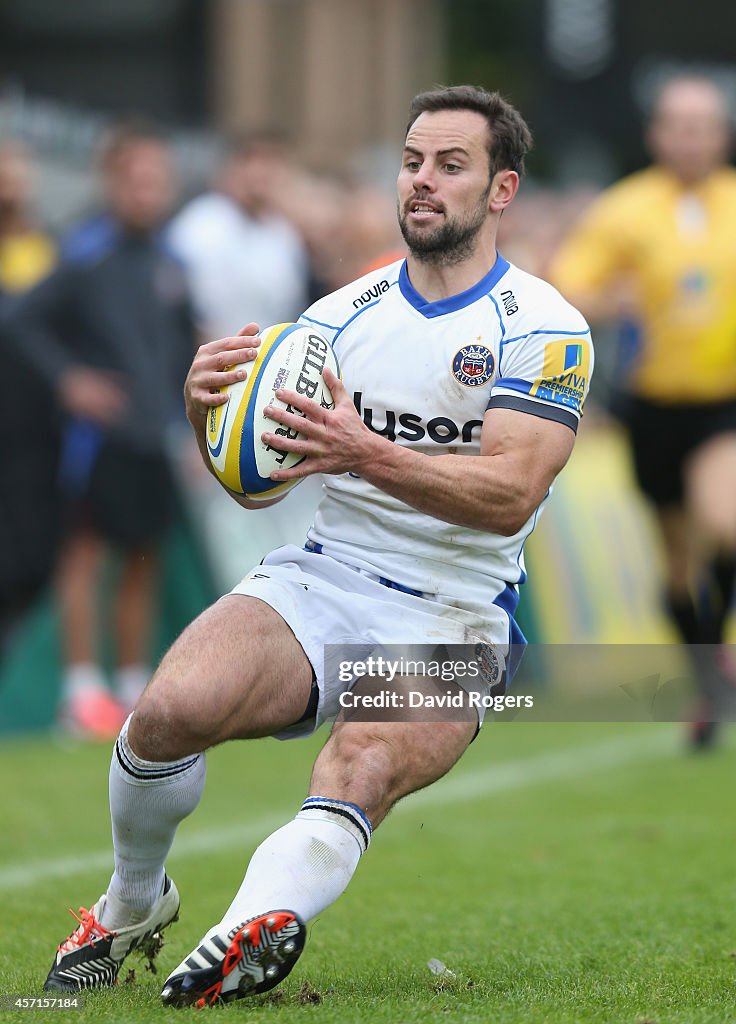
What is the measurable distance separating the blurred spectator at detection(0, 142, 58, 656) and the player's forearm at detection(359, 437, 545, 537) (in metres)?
6.14

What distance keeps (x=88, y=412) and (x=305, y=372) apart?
548 cm

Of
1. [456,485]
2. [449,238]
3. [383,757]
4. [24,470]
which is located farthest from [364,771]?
[24,470]

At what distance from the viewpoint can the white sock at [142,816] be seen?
179 inches

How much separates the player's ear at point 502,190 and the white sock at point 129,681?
5.63 metres

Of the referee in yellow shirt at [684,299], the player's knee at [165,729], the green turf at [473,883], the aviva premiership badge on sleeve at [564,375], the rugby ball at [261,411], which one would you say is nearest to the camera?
the player's knee at [165,729]

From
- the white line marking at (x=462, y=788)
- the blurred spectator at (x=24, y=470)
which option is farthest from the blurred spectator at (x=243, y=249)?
the white line marking at (x=462, y=788)

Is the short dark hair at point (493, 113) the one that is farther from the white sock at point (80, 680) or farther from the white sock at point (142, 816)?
the white sock at point (80, 680)

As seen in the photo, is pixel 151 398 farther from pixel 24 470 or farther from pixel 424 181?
pixel 424 181

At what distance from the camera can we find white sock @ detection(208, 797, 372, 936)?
4.25 m

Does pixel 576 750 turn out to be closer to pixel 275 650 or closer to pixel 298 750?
pixel 298 750

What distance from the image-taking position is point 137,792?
180 inches

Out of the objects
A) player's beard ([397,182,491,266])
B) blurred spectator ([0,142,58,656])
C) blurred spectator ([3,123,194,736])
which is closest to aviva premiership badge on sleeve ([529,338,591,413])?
player's beard ([397,182,491,266])

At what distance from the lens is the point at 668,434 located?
980 cm

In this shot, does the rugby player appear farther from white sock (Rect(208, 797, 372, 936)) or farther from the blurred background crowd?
the blurred background crowd
